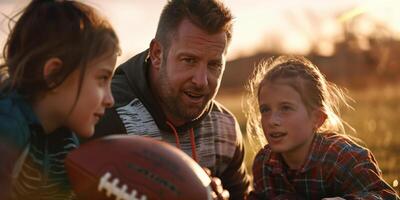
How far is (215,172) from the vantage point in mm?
4953

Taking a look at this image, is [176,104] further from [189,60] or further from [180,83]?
[189,60]

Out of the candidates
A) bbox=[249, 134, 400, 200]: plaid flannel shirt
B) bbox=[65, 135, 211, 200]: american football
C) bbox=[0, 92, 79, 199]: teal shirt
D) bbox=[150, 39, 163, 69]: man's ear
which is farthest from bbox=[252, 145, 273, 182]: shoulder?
bbox=[0, 92, 79, 199]: teal shirt

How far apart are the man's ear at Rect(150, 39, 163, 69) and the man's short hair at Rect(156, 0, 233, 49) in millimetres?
33

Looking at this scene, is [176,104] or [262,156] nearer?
[176,104]

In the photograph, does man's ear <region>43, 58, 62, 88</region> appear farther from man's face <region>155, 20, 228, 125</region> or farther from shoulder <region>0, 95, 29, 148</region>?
man's face <region>155, 20, 228, 125</region>

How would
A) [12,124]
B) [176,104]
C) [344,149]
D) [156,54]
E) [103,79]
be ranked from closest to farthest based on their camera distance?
[12,124] → [103,79] → [344,149] → [176,104] → [156,54]

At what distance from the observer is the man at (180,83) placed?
4598mm

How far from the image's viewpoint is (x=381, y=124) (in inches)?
482

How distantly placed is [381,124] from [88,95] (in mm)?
9424

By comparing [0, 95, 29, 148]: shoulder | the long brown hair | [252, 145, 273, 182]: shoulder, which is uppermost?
the long brown hair

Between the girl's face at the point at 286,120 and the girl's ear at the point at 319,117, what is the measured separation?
3cm

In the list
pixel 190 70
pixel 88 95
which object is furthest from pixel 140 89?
pixel 88 95

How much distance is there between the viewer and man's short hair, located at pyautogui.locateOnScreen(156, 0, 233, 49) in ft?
15.3

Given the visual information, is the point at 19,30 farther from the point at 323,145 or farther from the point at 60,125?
the point at 323,145
